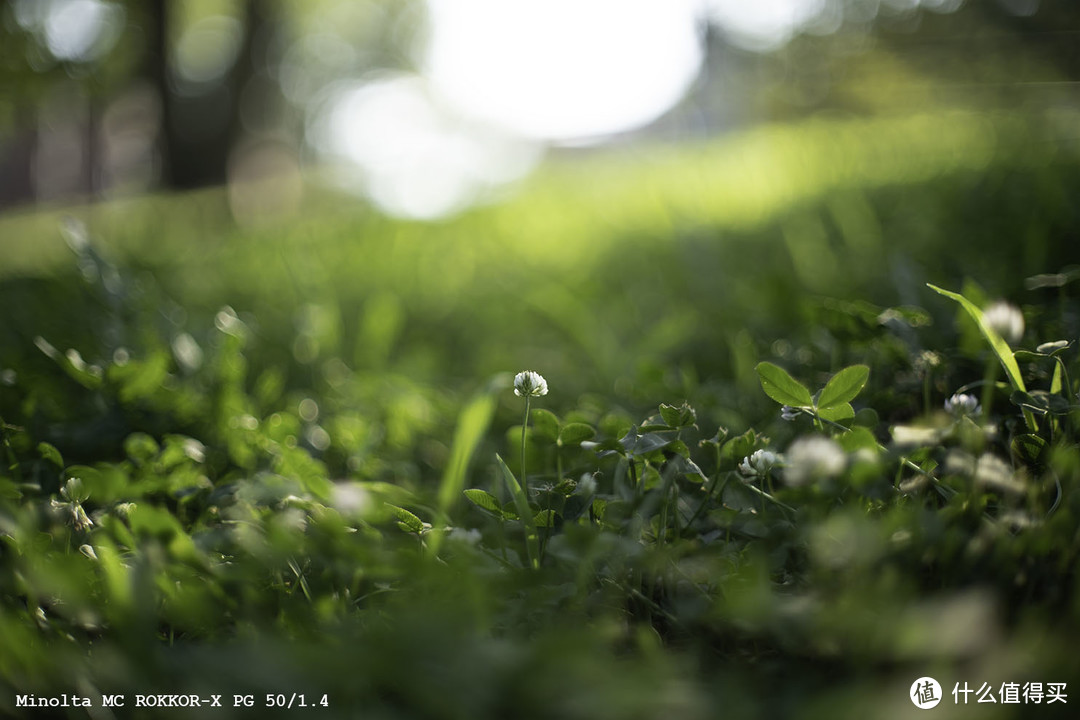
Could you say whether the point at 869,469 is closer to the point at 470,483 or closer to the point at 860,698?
the point at 860,698

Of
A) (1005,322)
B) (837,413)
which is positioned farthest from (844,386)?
(1005,322)

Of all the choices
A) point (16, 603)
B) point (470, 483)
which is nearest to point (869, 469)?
point (470, 483)

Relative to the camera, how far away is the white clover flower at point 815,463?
78cm

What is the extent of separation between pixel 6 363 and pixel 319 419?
0.72 meters

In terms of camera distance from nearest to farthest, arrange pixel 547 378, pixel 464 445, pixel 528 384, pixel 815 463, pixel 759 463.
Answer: pixel 815 463, pixel 759 463, pixel 528 384, pixel 464 445, pixel 547 378

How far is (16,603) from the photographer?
0.85 m

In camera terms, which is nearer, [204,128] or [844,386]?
[844,386]

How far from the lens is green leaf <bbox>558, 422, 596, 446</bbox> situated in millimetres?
1058

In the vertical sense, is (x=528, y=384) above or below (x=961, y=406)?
above

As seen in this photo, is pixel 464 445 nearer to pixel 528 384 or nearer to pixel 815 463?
pixel 528 384
